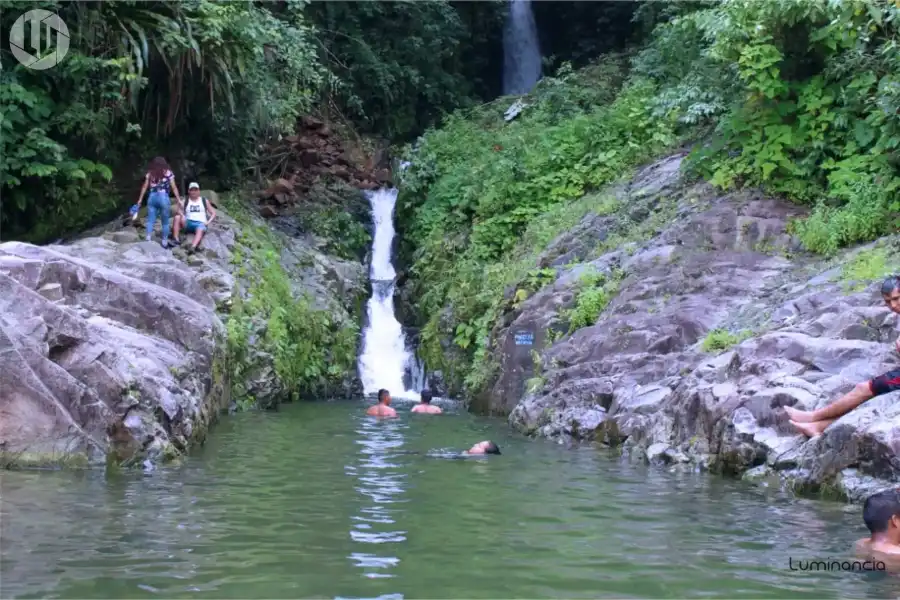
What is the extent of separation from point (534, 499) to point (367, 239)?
1481cm

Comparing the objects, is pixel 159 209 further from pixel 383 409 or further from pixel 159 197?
pixel 383 409

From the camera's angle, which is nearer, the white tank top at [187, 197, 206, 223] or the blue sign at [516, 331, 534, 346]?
the blue sign at [516, 331, 534, 346]

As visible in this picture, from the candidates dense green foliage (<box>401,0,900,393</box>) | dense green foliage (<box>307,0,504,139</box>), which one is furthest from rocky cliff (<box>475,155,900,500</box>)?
dense green foliage (<box>307,0,504,139</box>)

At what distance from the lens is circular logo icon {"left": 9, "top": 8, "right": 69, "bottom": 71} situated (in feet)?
55.5

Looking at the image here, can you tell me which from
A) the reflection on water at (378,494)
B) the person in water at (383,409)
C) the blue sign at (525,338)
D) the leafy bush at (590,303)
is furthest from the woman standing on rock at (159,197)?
the leafy bush at (590,303)

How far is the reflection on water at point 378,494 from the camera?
6.21m

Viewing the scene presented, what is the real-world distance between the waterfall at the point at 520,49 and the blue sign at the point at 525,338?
54.1 feet

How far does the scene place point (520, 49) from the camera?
30719 mm

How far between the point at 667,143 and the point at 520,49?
12122 mm

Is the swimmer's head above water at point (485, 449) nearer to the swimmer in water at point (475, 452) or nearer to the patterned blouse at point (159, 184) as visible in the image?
the swimmer in water at point (475, 452)

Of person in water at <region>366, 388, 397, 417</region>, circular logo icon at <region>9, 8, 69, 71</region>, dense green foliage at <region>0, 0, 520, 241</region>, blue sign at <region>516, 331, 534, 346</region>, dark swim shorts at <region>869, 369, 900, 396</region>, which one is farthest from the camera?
dense green foliage at <region>0, 0, 520, 241</region>

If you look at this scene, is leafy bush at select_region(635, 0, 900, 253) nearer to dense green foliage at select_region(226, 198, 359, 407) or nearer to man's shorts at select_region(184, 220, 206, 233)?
dense green foliage at select_region(226, 198, 359, 407)

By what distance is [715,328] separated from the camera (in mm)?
12578

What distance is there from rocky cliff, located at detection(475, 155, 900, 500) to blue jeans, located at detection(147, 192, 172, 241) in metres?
5.82
